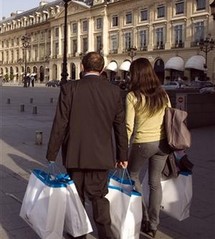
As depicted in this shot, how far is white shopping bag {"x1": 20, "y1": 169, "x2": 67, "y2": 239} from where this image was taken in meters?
3.23

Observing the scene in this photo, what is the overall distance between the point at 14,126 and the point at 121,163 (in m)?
8.93

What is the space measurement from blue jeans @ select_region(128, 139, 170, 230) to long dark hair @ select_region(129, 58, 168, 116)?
1.08 feet

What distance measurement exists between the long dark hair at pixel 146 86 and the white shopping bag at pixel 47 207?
1.07 metres

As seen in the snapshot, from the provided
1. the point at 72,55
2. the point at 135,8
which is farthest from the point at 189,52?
the point at 72,55

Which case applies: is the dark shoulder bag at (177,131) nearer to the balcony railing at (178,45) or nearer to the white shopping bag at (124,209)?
the white shopping bag at (124,209)

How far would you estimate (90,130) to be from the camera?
132 inches

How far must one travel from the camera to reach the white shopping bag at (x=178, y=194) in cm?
387

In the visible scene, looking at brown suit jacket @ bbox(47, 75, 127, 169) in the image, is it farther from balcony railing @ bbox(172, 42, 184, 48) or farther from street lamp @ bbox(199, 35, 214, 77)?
balcony railing @ bbox(172, 42, 184, 48)

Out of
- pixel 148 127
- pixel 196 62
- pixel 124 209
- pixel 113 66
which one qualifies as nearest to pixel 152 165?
pixel 148 127

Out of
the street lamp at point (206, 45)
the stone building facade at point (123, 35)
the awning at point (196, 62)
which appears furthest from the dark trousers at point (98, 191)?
the awning at point (196, 62)

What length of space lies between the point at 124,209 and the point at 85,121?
816mm

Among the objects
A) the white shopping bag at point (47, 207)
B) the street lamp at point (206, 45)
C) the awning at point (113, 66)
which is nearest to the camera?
the white shopping bag at point (47, 207)

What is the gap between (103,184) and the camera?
136 inches

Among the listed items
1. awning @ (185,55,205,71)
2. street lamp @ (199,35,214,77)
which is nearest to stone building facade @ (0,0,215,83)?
awning @ (185,55,205,71)
